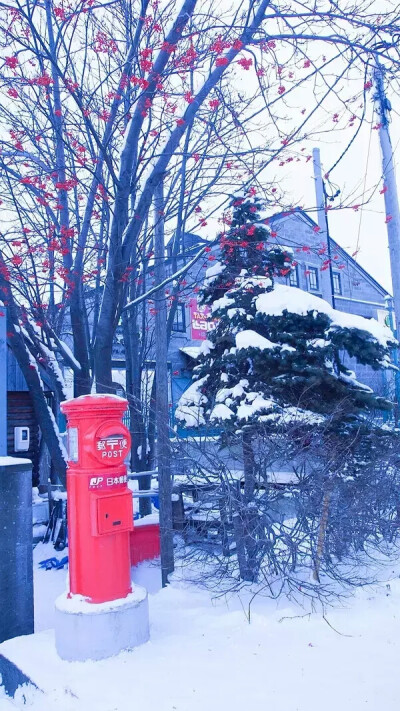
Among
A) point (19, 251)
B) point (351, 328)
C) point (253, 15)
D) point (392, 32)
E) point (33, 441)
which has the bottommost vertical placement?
point (33, 441)

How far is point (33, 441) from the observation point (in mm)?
14477

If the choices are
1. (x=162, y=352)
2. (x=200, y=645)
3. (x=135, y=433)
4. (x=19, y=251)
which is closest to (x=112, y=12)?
(x=19, y=251)

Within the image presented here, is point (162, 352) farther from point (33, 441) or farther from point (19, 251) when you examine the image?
point (33, 441)

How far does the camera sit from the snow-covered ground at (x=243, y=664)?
3.18 meters

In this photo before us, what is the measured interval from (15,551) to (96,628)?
109 cm

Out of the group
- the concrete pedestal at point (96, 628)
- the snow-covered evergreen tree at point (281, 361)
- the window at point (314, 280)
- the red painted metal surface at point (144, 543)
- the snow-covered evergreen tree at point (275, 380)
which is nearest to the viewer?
the concrete pedestal at point (96, 628)

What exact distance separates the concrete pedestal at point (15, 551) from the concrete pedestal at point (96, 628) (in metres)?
0.74

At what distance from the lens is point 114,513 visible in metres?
4.02

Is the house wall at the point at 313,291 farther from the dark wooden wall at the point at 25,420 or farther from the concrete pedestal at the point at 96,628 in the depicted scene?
the concrete pedestal at the point at 96,628

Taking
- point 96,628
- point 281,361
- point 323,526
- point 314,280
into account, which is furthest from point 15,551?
point 314,280

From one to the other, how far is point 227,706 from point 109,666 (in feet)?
3.04

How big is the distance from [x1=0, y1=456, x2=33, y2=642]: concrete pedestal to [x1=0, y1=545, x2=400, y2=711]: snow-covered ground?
32cm

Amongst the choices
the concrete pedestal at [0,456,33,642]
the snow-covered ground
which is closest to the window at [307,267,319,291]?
the snow-covered ground

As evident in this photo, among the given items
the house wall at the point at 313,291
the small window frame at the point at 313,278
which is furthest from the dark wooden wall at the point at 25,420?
the small window frame at the point at 313,278
